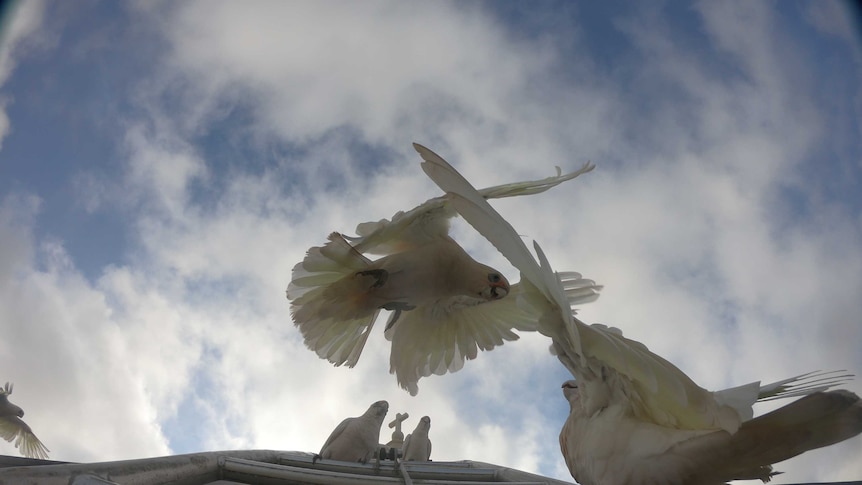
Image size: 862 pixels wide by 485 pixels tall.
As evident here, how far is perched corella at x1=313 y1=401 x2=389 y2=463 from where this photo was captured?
4797 mm

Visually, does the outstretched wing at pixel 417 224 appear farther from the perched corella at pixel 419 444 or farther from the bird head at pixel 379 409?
the perched corella at pixel 419 444

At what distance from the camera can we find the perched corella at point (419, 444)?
6965 mm

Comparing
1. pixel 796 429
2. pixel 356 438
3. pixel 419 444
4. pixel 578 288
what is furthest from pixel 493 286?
pixel 419 444

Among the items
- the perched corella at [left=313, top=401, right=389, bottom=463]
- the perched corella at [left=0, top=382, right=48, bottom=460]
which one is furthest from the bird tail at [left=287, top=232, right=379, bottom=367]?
the perched corella at [left=0, top=382, right=48, bottom=460]

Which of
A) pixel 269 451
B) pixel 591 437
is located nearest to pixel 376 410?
pixel 269 451

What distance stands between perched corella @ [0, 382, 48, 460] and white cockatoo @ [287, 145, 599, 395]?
Result: 896 centimetres

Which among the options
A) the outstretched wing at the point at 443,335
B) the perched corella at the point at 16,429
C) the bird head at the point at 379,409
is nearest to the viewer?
the outstretched wing at the point at 443,335

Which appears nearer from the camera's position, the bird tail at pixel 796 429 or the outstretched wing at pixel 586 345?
the bird tail at pixel 796 429

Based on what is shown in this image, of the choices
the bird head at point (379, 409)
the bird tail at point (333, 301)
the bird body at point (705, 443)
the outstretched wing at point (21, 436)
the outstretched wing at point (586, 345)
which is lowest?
the bird body at point (705, 443)

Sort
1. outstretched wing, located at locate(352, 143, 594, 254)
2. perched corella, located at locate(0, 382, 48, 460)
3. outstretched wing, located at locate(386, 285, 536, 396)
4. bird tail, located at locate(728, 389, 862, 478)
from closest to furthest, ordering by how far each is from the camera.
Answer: bird tail, located at locate(728, 389, 862, 478)
outstretched wing, located at locate(352, 143, 594, 254)
outstretched wing, located at locate(386, 285, 536, 396)
perched corella, located at locate(0, 382, 48, 460)

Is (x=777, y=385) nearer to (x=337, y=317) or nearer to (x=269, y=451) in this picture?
(x=337, y=317)

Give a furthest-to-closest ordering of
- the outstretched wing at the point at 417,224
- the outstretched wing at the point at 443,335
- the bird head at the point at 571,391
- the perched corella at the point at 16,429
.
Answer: the perched corella at the point at 16,429, the outstretched wing at the point at 443,335, the outstretched wing at the point at 417,224, the bird head at the point at 571,391

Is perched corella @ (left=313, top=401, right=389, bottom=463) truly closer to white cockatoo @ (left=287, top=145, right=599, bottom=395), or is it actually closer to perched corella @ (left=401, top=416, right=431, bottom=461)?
white cockatoo @ (left=287, top=145, right=599, bottom=395)

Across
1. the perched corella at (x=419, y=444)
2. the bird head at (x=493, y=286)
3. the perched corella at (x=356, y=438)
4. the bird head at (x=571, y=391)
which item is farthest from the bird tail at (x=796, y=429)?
the perched corella at (x=419, y=444)
